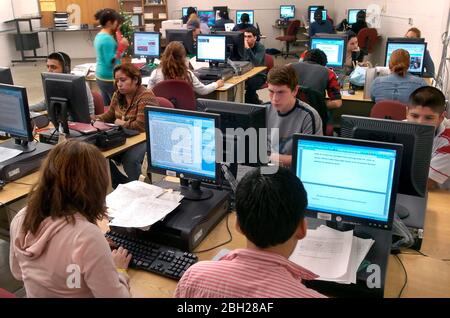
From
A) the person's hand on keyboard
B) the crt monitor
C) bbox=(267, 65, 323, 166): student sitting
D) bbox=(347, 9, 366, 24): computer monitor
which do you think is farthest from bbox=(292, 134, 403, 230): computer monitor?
bbox=(347, 9, 366, 24): computer monitor

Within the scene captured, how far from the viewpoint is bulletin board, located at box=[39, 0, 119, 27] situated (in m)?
10.2

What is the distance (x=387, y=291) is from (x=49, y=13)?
1081 cm

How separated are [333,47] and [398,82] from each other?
1562mm

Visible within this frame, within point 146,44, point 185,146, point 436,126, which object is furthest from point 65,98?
point 146,44

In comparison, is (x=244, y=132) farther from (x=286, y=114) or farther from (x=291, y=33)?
(x=291, y=33)

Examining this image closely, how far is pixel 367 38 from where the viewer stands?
8.16 meters

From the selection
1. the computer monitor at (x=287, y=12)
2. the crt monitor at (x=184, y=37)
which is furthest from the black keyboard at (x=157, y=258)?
the computer monitor at (x=287, y=12)

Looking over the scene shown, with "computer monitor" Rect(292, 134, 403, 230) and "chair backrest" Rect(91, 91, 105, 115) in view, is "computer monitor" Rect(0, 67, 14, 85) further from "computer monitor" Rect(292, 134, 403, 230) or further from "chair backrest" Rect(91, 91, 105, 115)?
"computer monitor" Rect(292, 134, 403, 230)

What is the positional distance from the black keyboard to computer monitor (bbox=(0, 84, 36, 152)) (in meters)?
1.11

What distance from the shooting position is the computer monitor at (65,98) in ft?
8.95

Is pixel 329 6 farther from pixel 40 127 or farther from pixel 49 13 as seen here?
pixel 40 127

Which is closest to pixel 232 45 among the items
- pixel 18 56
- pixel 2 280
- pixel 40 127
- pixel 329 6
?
pixel 40 127

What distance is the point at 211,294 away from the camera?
1060mm
